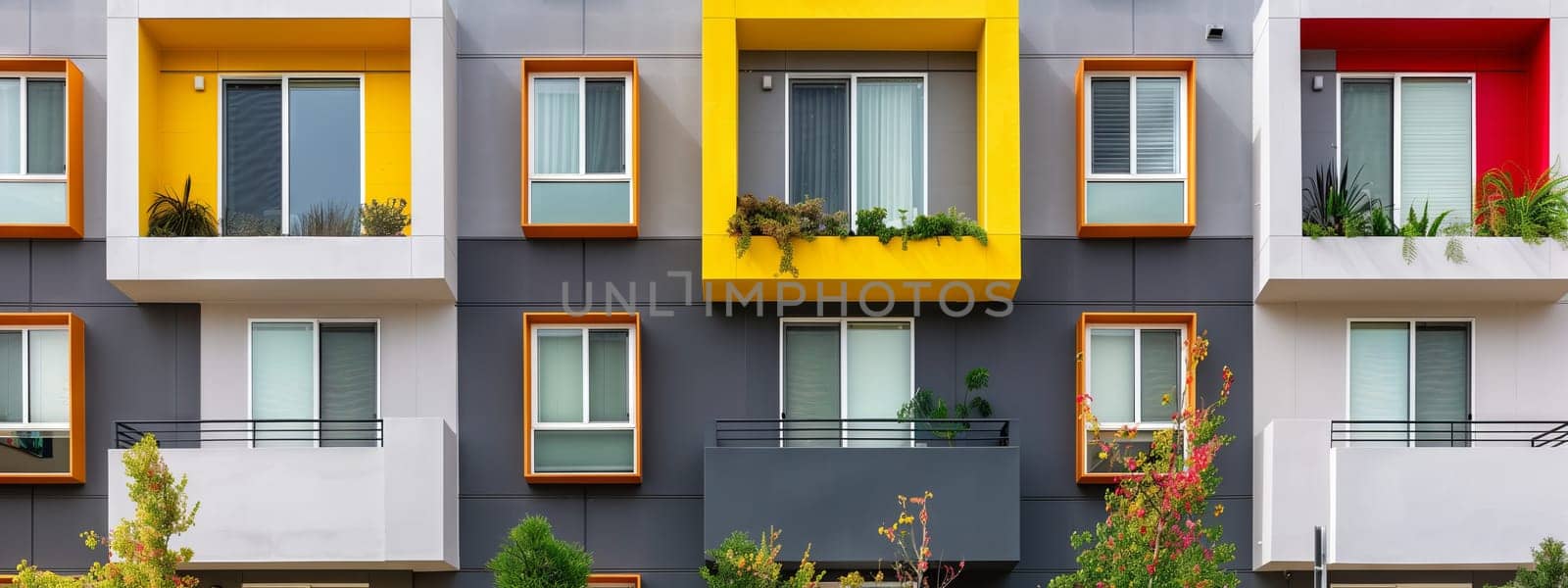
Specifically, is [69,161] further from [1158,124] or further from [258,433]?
[1158,124]

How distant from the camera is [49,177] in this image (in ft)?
65.9

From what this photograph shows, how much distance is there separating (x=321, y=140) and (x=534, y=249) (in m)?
3.00

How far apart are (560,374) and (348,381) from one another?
255cm

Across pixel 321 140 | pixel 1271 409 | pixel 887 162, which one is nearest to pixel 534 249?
pixel 321 140

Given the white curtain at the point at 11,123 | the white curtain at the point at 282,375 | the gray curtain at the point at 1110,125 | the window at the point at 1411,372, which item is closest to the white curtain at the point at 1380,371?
the window at the point at 1411,372

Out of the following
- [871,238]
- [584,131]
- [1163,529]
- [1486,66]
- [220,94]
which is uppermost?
[1486,66]

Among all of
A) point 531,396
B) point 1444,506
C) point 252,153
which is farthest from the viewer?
point 252,153

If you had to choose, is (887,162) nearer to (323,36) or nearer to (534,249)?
(534,249)

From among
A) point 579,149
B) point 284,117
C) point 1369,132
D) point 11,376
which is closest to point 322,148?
→ point 284,117

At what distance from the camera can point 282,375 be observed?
2014 cm

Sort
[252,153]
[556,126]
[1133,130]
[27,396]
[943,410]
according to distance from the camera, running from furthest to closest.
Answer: [252,153] < [556,126] < [1133,130] < [27,396] < [943,410]

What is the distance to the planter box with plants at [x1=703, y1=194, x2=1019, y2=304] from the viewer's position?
19.3 m

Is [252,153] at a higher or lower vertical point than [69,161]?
higher

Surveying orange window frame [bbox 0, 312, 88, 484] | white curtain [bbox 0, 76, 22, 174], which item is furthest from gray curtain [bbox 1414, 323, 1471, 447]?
white curtain [bbox 0, 76, 22, 174]
